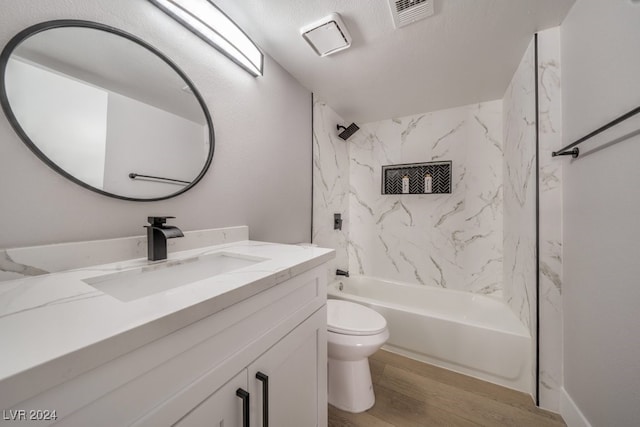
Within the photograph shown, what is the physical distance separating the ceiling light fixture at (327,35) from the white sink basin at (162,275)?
1.26m

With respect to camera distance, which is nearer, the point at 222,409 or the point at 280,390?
the point at 222,409

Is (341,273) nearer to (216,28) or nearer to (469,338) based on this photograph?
(469,338)

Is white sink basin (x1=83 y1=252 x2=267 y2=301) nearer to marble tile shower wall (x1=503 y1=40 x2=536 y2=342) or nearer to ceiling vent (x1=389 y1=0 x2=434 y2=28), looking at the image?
ceiling vent (x1=389 y1=0 x2=434 y2=28)

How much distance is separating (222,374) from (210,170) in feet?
3.05

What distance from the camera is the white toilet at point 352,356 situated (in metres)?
1.24

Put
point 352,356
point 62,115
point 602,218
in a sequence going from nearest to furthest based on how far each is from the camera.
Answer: point 62,115 < point 602,218 < point 352,356

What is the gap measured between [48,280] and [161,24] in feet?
3.47

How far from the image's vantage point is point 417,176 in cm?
229

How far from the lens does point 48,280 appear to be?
0.61m

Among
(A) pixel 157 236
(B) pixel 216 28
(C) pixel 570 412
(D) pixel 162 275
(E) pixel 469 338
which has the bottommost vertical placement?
(C) pixel 570 412

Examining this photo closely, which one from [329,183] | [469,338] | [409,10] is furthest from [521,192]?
[329,183]

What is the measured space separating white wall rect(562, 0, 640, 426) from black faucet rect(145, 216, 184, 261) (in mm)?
1646

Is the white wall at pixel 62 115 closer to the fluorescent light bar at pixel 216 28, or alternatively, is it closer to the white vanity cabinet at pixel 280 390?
the fluorescent light bar at pixel 216 28

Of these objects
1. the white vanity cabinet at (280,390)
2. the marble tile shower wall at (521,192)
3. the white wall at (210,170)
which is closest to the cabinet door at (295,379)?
the white vanity cabinet at (280,390)
